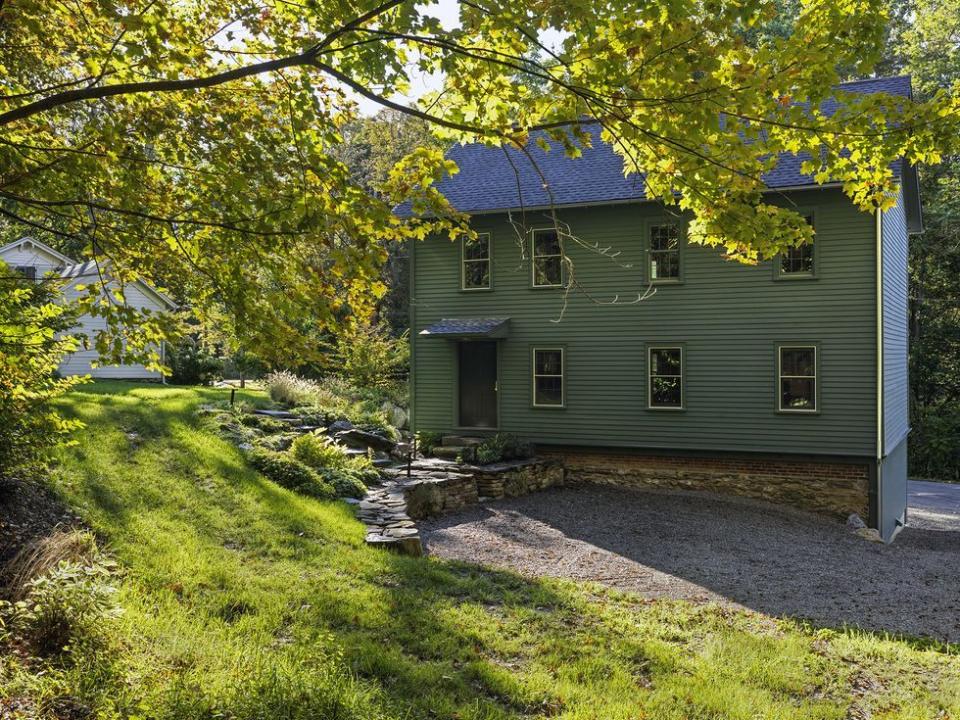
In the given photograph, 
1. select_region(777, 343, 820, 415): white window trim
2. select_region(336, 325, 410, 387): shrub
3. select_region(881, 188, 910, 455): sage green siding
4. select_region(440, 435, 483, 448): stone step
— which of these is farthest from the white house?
select_region(881, 188, 910, 455): sage green siding

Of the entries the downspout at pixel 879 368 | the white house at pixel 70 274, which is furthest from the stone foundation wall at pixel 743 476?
the white house at pixel 70 274

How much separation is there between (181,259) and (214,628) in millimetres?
2865

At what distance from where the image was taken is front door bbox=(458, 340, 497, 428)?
60.8 feet

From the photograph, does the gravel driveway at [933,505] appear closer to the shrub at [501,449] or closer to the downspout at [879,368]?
the downspout at [879,368]

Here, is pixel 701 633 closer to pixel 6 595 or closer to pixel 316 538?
pixel 316 538

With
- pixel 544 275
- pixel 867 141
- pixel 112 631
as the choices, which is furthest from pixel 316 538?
pixel 544 275

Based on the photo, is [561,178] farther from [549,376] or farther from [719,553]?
[719,553]

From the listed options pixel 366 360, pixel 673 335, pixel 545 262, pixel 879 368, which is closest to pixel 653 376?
pixel 673 335

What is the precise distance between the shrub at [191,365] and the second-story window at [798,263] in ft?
54.5

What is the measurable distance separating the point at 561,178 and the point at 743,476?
815 centimetres

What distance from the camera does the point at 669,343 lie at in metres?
16.9

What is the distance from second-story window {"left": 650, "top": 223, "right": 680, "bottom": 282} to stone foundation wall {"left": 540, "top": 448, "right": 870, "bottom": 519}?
162 inches

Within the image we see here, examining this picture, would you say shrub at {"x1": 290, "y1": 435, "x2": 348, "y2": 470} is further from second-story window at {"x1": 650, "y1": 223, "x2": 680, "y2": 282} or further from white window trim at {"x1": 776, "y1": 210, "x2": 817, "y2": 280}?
white window trim at {"x1": 776, "y1": 210, "x2": 817, "y2": 280}

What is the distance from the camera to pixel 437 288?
1903 centimetres
